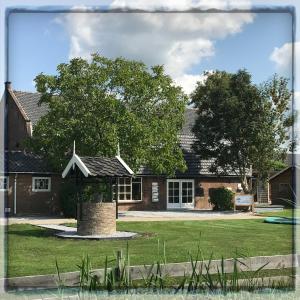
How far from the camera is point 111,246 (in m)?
13.0

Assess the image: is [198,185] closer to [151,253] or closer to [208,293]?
[151,253]

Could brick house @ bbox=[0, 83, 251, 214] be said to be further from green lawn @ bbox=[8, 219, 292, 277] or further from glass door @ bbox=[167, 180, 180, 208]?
green lawn @ bbox=[8, 219, 292, 277]

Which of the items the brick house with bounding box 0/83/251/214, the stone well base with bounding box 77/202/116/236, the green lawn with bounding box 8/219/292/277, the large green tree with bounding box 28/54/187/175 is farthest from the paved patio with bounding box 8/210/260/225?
the stone well base with bounding box 77/202/116/236

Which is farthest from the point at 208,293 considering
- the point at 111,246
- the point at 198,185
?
the point at 198,185

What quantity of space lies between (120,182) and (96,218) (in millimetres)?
15228

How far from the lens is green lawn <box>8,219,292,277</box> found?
34.4ft

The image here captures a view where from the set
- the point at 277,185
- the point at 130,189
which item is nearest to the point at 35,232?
the point at 130,189

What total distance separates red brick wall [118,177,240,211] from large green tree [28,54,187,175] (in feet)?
26.2

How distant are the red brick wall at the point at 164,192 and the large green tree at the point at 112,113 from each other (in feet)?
26.2

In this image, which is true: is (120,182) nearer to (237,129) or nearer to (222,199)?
(222,199)

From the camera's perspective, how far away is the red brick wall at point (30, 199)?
2616 centimetres

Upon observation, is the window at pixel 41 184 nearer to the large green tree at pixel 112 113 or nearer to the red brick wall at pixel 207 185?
the large green tree at pixel 112 113

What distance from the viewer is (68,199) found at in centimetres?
2427

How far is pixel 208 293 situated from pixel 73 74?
10943 mm
